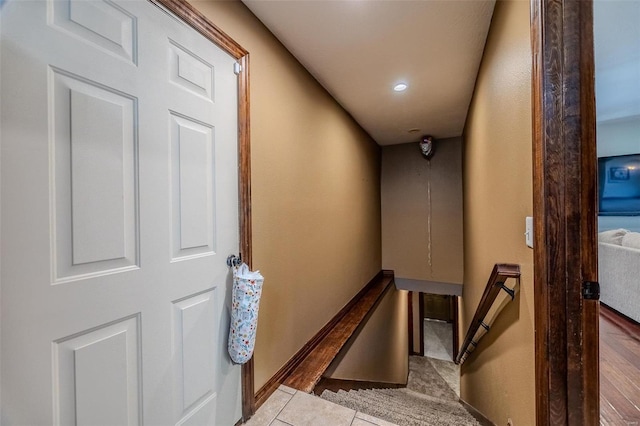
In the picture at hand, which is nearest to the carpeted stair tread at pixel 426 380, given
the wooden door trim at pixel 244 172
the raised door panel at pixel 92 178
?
the wooden door trim at pixel 244 172

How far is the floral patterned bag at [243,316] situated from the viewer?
1.27m

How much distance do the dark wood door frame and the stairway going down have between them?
100cm

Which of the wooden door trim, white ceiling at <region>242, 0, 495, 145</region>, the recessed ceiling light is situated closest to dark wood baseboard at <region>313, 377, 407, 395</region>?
the wooden door trim

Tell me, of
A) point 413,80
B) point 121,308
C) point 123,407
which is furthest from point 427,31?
point 123,407

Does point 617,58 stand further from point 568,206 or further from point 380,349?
point 380,349

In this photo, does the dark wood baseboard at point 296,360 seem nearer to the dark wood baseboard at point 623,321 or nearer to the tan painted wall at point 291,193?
the tan painted wall at point 291,193

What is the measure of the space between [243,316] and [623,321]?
358cm

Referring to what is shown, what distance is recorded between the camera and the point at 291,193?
1.89m

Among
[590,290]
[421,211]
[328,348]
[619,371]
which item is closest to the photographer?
[590,290]

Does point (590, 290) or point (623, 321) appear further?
point (623, 321)

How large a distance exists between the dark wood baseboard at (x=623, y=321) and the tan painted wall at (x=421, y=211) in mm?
1556

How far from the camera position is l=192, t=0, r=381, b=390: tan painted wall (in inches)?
60.6

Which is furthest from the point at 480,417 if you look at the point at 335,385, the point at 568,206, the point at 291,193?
the point at 291,193

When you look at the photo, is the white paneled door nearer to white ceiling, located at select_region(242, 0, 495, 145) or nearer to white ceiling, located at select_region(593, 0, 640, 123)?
white ceiling, located at select_region(242, 0, 495, 145)
